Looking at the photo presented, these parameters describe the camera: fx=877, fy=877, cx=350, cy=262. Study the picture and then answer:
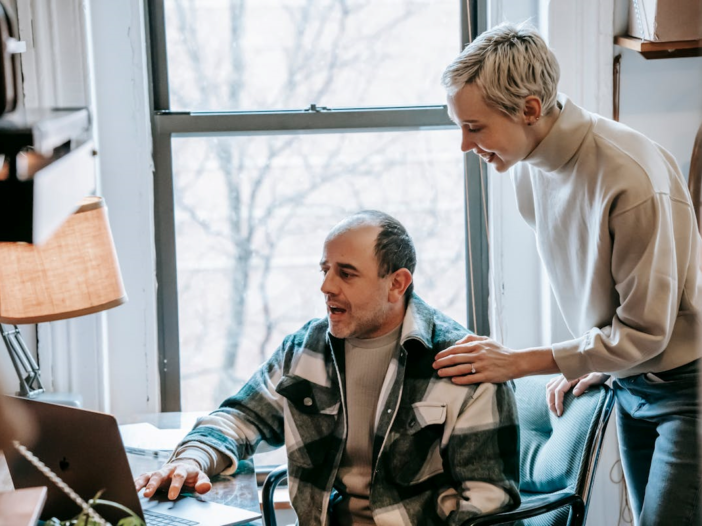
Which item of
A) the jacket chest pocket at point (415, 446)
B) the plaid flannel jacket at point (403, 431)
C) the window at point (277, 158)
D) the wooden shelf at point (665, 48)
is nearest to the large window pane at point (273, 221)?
the window at point (277, 158)

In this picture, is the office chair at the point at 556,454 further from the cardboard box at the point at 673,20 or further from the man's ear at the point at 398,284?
the cardboard box at the point at 673,20

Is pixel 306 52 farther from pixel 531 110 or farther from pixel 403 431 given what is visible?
pixel 403 431

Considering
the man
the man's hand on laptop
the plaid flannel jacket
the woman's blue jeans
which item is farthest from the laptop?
the woman's blue jeans

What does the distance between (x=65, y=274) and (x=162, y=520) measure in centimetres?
68

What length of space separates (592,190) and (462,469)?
678 mm

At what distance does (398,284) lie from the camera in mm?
2102

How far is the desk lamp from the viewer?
202cm

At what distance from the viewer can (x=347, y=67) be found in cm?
285

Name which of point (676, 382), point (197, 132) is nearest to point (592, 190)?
point (676, 382)

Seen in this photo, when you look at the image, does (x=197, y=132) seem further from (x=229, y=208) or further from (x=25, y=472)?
(x=25, y=472)

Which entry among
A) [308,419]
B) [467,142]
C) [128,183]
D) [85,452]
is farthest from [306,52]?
[85,452]

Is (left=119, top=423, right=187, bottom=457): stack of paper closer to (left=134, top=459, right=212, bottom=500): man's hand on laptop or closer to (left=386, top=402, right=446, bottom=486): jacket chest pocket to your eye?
(left=134, top=459, right=212, bottom=500): man's hand on laptop

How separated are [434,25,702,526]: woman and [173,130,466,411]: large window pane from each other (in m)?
0.90

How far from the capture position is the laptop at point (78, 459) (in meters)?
1.56
